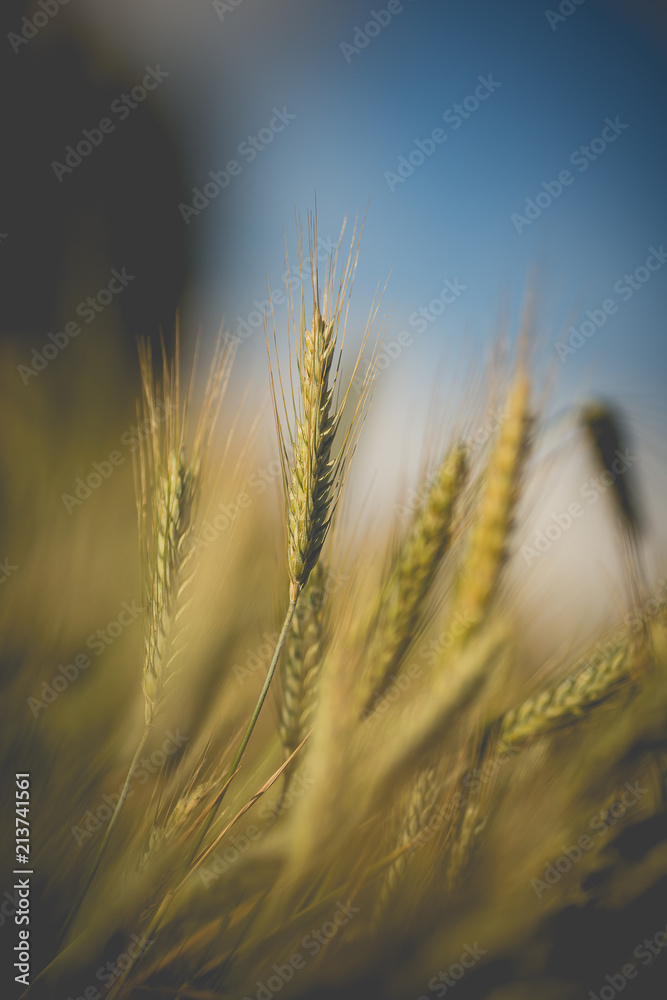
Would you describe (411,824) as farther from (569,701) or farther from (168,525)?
(168,525)

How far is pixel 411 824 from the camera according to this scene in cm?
51

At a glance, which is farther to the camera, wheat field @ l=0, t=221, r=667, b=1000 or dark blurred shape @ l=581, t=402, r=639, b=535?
dark blurred shape @ l=581, t=402, r=639, b=535

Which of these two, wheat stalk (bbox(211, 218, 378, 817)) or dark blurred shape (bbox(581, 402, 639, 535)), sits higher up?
dark blurred shape (bbox(581, 402, 639, 535))

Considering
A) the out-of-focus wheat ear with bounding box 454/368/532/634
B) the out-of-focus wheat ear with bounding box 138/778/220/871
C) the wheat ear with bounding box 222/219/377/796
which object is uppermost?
the out-of-focus wheat ear with bounding box 454/368/532/634

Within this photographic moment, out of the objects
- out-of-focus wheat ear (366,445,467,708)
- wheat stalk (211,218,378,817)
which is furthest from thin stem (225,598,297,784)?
out-of-focus wheat ear (366,445,467,708)

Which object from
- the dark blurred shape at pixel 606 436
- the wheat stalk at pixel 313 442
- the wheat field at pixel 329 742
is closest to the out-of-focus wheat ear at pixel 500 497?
the wheat field at pixel 329 742

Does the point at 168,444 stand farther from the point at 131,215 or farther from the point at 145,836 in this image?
the point at 131,215

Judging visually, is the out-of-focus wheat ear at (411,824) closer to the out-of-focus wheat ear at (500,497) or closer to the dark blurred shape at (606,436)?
the out-of-focus wheat ear at (500,497)

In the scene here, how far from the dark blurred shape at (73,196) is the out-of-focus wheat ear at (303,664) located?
2.50ft

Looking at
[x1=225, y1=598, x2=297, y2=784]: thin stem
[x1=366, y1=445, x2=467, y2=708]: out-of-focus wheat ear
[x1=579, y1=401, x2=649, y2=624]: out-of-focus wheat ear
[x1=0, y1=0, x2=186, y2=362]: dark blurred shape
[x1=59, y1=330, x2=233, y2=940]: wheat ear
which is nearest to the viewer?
[x1=225, y1=598, x2=297, y2=784]: thin stem

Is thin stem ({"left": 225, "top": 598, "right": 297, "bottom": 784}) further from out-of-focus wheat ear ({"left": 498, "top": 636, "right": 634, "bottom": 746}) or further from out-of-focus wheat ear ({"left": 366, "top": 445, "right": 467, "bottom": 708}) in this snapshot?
out-of-focus wheat ear ({"left": 498, "top": 636, "right": 634, "bottom": 746})

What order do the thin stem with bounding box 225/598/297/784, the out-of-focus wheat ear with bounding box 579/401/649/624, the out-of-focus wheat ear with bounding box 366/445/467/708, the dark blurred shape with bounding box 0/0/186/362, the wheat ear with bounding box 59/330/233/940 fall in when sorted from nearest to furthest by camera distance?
the thin stem with bounding box 225/598/297/784, the wheat ear with bounding box 59/330/233/940, the out-of-focus wheat ear with bounding box 366/445/467/708, the out-of-focus wheat ear with bounding box 579/401/649/624, the dark blurred shape with bounding box 0/0/186/362

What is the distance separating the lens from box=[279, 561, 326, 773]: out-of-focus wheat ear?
447 millimetres

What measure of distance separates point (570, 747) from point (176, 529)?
587 mm
